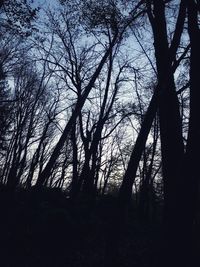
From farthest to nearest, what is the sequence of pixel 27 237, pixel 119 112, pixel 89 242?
pixel 119 112, pixel 89 242, pixel 27 237

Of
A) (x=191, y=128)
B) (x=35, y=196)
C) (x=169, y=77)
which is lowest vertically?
(x=35, y=196)

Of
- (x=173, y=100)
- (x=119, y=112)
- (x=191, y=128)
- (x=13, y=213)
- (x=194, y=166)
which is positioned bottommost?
(x=13, y=213)

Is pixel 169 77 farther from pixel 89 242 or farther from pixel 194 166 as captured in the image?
pixel 89 242

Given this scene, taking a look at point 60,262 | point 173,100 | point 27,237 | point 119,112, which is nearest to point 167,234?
point 173,100

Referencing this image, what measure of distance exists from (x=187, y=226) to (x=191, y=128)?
2160 millimetres

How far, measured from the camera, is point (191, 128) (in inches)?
213

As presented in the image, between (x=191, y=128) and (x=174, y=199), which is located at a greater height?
(x=191, y=128)

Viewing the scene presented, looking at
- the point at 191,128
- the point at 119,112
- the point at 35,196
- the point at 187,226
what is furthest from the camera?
the point at 119,112

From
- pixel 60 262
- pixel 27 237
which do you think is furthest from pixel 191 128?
pixel 27 237

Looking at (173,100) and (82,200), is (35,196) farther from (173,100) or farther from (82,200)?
(173,100)

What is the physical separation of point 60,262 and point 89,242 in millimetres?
2646

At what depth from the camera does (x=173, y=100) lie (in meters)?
6.45

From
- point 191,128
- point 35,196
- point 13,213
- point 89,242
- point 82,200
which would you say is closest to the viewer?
point 191,128

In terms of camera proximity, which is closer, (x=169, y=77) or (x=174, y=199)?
(x=174, y=199)
